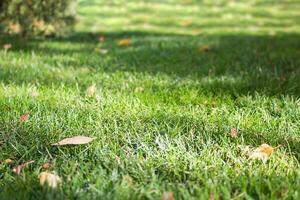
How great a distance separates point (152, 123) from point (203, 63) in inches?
98.2

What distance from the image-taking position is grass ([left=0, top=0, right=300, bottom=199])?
6.29 ft

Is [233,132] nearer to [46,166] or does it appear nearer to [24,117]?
[46,166]

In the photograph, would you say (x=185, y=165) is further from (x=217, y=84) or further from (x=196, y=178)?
(x=217, y=84)

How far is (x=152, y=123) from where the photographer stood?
8.77ft

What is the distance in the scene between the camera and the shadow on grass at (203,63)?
3.78 m

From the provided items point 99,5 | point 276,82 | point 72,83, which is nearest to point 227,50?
point 276,82

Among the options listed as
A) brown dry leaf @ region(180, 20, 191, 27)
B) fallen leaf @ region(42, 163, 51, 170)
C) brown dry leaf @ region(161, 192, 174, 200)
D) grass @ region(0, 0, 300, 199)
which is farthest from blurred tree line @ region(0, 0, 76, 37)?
brown dry leaf @ region(180, 20, 191, 27)

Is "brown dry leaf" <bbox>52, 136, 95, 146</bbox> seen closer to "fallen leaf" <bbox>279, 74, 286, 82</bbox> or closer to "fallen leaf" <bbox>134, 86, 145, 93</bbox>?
"fallen leaf" <bbox>134, 86, 145, 93</bbox>

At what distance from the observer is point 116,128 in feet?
8.32

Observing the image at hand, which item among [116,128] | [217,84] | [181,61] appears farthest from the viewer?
[181,61]

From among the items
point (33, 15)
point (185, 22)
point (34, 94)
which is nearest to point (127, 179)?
point (34, 94)

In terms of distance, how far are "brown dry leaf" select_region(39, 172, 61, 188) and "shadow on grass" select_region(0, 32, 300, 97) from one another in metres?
1.78

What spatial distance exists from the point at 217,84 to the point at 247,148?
154 cm

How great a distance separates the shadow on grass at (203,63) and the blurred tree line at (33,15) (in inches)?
6.4
